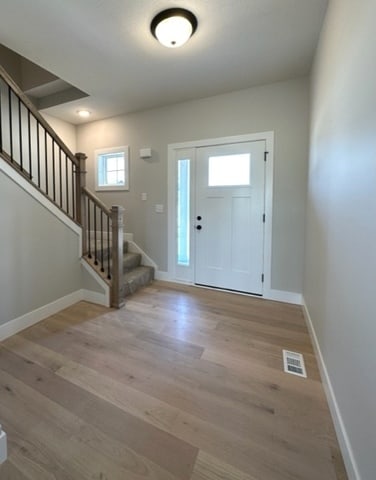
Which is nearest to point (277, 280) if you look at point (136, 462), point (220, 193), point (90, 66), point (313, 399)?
point (220, 193)

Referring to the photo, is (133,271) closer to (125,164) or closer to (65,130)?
(125,164)

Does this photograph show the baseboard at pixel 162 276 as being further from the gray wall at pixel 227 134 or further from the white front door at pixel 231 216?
the white front door at pixel 231 216

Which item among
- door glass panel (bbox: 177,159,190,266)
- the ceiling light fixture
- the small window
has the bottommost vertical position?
door glass panel (bbox: 177,159,190,266)

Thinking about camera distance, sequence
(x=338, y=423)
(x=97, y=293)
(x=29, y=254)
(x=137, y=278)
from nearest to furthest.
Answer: (x=338, y=423) < (x=29, y=254) < (x=97, y=293) < (x=137, y=278)

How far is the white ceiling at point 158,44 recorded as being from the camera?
177 cm

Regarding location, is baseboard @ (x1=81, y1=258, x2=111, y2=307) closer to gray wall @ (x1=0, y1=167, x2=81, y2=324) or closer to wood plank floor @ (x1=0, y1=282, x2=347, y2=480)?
gray wall @ (x1=0, y1=167, x2=81, y2=324)

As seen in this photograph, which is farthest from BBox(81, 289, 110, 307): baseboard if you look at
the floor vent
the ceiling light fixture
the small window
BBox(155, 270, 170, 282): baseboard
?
the ceiling light fixture

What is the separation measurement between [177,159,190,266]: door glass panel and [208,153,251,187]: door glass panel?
387 mm

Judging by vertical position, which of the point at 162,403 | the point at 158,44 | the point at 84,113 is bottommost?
the point at 162,403

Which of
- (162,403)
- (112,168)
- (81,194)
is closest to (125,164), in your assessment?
(112,168)

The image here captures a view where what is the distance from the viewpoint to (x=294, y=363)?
5.93 feet

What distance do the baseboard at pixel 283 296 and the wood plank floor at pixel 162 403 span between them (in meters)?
0.50

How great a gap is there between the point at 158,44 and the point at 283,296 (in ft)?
9.94

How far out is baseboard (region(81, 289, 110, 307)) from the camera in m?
2.80
